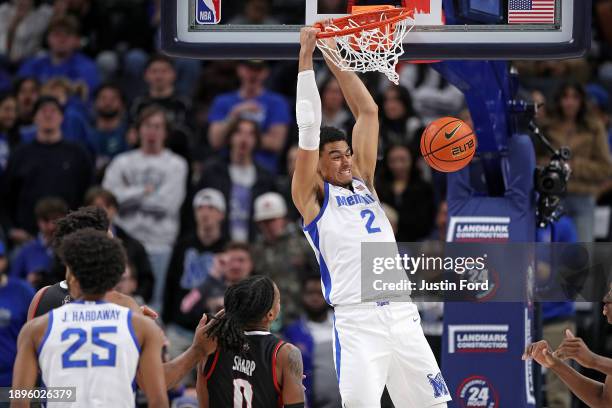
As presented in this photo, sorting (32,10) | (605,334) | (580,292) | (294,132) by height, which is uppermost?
(32,10)

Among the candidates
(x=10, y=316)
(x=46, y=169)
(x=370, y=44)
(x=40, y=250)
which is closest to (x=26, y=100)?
(x=46, y=169)

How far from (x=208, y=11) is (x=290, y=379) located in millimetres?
2408

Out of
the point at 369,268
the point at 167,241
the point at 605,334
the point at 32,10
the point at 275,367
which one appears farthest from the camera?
the point at 32,10

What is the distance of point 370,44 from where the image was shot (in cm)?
731

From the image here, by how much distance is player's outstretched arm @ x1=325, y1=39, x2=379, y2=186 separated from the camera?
7.56 metres

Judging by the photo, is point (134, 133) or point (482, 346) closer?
point (482, 346)

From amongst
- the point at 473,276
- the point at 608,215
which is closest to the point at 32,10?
the point at 608,215

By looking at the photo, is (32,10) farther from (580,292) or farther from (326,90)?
(580,292)

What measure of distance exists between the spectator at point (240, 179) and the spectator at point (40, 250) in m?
1.40

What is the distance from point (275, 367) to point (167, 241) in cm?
509

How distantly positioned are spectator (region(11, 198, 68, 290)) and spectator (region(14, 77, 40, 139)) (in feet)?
5.88

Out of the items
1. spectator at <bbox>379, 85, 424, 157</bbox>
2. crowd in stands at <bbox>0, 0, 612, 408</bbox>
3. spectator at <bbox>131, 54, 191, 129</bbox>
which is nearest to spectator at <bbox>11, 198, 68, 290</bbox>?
crowd in stands at <bbox>0, 0, 612, 408</bbox>

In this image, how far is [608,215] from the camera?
1185 centimetres

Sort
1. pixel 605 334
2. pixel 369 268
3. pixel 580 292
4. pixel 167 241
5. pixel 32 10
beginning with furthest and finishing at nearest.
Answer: pixel 32 10, pixel 167 241, pixel 605 334, pixel 580 292, pixel 369 268
